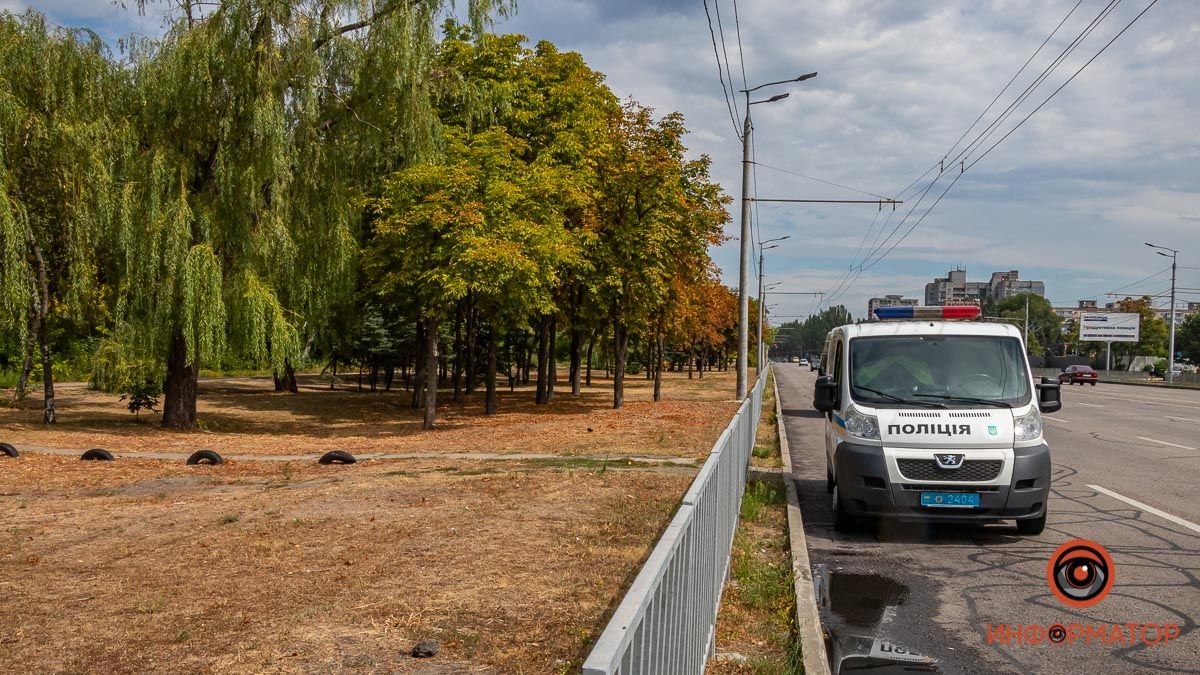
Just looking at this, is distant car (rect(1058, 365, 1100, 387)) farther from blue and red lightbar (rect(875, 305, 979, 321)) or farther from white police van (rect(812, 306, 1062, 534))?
white police van (rect(812, 306, 1062, 534))

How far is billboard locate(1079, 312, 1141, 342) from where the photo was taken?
79375 mm

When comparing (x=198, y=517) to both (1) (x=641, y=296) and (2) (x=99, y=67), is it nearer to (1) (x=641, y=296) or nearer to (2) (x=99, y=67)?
(2) (x=99, y=67)

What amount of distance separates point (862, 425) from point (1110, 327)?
83.2 meters

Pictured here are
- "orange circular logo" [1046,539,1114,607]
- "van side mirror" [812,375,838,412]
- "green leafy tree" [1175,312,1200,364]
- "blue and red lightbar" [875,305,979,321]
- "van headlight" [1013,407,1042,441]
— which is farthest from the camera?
"green leafy tree" [1175,312,1200,364]

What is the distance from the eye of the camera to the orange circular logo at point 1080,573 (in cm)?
662

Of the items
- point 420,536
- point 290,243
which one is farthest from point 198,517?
point 290,243

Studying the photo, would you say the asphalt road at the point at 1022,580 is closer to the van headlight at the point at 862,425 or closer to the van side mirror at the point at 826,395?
the van headlight at the point at 862,425

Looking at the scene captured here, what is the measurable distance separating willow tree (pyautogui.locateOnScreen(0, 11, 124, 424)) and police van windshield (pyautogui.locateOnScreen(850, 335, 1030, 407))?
50.3 ft

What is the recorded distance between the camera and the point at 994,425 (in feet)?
27.1

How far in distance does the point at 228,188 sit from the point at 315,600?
14.3 metres

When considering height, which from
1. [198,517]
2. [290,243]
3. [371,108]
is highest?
[371,108]

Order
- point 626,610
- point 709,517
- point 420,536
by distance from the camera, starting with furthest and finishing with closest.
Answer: point 420,536 → point 709,517 → point 626,610

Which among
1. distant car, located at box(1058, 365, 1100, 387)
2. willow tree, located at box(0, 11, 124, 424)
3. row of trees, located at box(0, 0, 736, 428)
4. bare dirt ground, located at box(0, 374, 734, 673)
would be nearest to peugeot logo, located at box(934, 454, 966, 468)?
bare dirt ground, located at box(0, 374, 734, 673)

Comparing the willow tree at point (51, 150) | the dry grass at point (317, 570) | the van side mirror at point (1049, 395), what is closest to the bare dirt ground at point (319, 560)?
the dry grass at point (317, 570)
